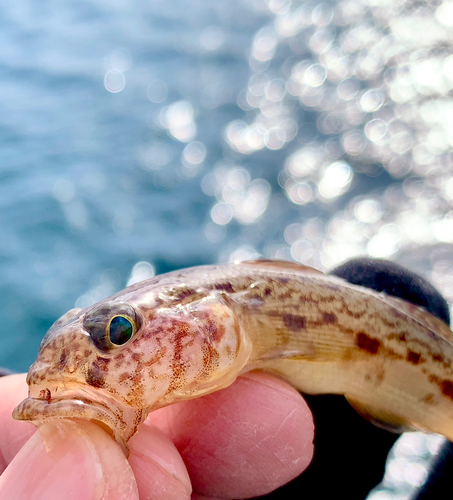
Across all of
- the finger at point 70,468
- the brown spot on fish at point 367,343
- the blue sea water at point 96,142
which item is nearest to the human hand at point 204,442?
the finger at point 70,468

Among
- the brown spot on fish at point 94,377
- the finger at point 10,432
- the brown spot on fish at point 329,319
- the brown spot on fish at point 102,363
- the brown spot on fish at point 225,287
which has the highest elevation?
the brown spot on fish at point 225,287

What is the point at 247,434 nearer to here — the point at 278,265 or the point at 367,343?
the point at 367,343

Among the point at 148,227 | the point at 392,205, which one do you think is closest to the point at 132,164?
the point at 148,227

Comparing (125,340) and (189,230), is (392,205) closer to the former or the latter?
(189,230)

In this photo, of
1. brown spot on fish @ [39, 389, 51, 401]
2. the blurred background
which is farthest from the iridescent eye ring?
the blurred background

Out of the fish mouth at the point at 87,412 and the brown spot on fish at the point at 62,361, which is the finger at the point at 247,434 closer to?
the fish mouth at the point at 87,412

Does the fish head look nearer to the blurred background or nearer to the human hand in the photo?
the human hand

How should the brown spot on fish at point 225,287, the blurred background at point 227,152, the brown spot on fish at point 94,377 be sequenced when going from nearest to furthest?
1. the brown spot on fish at point 94,377
2. the brown spot on fish at point 225,287
3. the blurred background at point 227,152

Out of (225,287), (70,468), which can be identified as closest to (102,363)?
(70,468)
